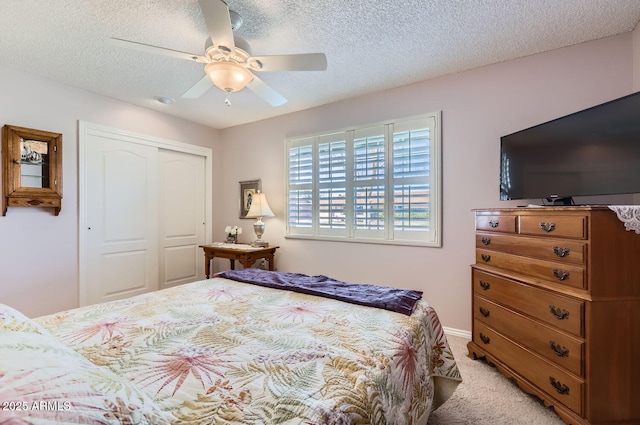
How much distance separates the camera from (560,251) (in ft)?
5.38

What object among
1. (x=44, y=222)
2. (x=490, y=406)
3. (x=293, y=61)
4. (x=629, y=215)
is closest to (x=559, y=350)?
(x=490, y=406)

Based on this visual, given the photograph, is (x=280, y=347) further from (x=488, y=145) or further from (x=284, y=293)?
(x=488, y=145)

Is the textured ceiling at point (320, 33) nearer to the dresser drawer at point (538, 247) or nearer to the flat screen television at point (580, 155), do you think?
the flat screen television at point (580, 155)

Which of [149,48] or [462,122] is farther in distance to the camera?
[462,122]

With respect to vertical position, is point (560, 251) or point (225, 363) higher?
point (560, 251)

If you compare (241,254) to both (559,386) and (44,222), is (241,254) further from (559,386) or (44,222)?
(559,386)

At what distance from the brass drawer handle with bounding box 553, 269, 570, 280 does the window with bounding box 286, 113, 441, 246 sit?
116cm

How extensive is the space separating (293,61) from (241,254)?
2376 millimetres

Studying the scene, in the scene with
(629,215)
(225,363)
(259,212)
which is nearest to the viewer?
(225,363)

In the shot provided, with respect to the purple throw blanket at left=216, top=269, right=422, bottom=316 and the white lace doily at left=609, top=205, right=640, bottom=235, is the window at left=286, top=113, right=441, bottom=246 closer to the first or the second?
the purple throw blanket at left=216, top=269, right=422, bottom=316

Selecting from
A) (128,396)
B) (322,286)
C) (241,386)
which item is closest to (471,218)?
(322,286)

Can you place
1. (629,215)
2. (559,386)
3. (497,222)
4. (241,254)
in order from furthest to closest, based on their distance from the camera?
(241,254) → (497,222) → (559,386) → (629,215)

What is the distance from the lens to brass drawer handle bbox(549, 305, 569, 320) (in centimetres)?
159

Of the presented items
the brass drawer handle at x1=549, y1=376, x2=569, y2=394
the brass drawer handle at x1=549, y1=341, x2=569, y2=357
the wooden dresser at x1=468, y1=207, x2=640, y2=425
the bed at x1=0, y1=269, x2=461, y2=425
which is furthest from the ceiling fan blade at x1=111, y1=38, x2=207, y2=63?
the brass drawer handle at x1=549, y1=376, x2=569, y2=394
